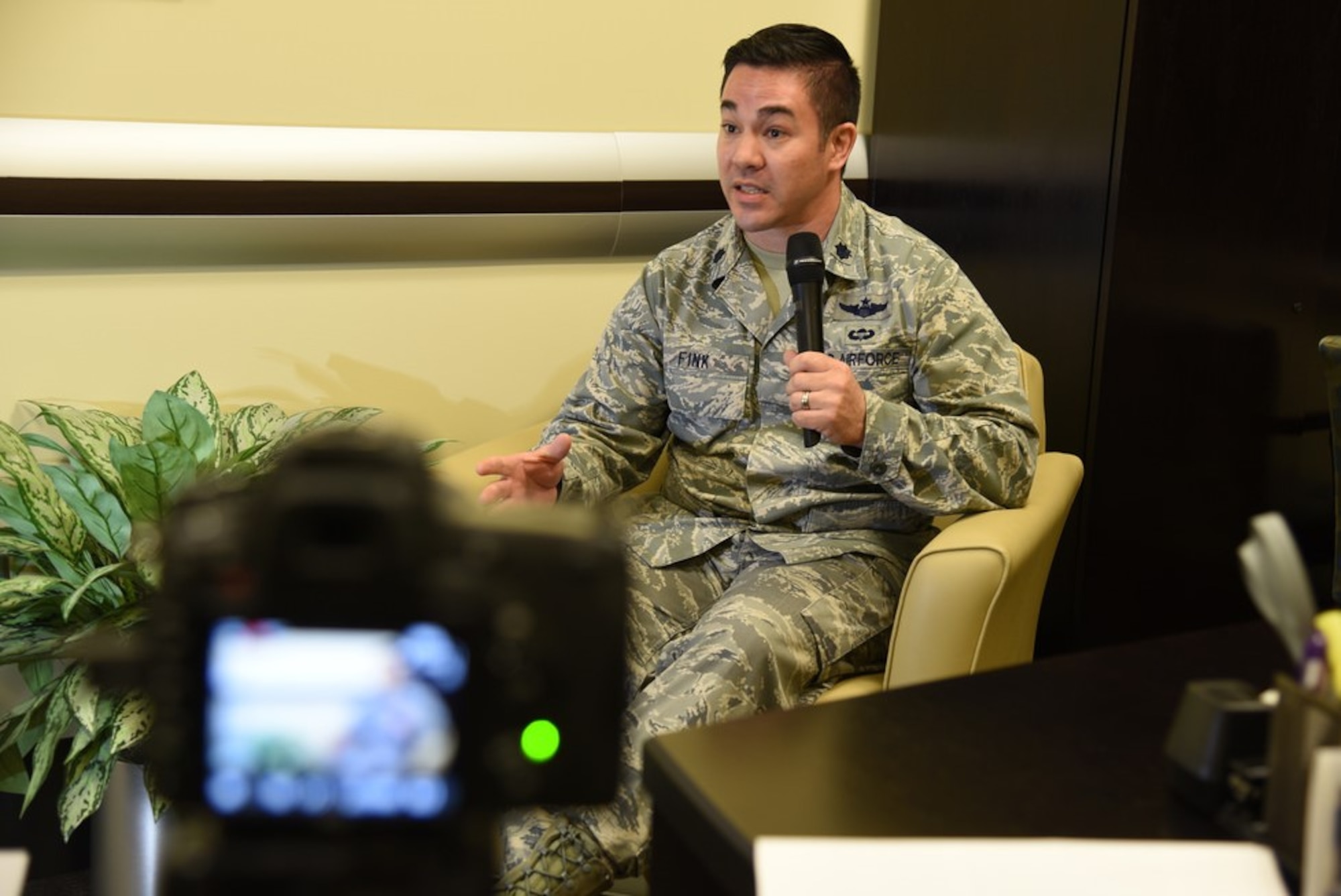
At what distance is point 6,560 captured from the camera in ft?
6.79

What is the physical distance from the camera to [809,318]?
2.01 metres

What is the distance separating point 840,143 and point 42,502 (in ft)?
4.21

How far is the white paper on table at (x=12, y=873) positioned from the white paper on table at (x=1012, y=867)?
44 cm

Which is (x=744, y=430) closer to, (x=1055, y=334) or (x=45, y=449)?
(x=1055, y=334)

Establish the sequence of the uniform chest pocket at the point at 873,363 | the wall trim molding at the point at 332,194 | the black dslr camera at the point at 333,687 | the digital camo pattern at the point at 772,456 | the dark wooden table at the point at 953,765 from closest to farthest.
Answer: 1. the black dslr camera at the point at 333,687
2. the dark wooden table at the point at 953,765
3. the digital camo pattern at the point at 772,456
4. the uniform chest pocket at the point at 873,363
5. the wall trim molding at the point at 332,194

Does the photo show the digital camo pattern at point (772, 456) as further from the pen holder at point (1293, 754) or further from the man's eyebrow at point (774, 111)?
the pen holder at point (1293, 754)

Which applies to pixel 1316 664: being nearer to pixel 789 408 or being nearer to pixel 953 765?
pixel 953 765

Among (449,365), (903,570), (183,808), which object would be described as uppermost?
(183,808)

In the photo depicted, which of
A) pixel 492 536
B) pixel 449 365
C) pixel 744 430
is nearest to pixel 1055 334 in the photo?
pixel 744 430

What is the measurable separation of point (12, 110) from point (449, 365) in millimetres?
853

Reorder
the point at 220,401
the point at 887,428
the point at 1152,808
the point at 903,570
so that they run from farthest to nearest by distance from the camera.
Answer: the point at 220,401, the point at 903,570, the point at 887,428, the point at 1152,808

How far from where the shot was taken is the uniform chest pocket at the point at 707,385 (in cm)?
233

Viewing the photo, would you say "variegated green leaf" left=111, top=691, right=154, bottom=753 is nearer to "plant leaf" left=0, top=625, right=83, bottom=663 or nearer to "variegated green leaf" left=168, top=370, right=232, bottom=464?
"plant leaf" left=0, top=625, right=83, bottom=663

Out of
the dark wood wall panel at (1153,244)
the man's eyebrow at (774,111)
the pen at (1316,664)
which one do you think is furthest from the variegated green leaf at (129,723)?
the dark wood wall panel at (1153,244)
